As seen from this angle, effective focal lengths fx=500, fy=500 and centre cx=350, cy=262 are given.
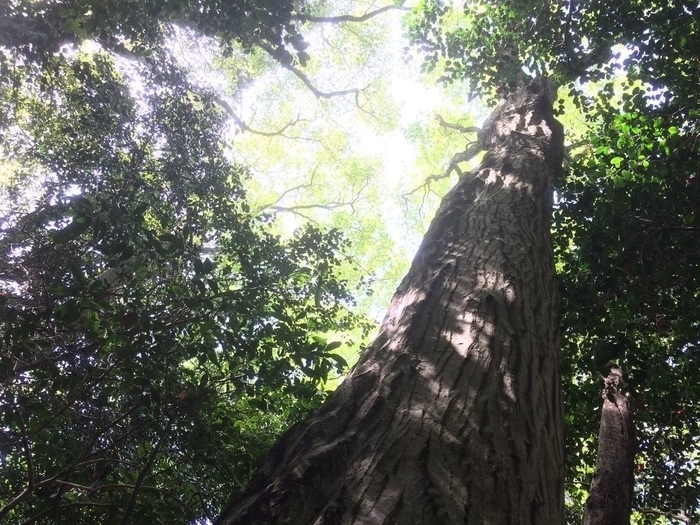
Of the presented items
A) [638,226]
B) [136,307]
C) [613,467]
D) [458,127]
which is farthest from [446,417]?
[458,127]

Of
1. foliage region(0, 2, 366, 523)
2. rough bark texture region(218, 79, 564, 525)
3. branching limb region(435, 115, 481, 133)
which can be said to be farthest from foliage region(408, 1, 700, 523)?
branching limb region(435, 115, 481, 133)

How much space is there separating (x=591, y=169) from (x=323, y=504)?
3944mm

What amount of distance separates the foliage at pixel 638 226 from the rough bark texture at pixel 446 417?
4.55 ft

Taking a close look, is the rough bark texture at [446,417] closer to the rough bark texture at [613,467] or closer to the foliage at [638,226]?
the foliage at [638,226]

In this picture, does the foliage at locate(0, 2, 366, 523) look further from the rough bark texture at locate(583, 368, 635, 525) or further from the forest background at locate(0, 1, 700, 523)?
the rough bark texture at locate(583, 368, 635, 525)

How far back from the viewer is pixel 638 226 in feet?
13.9

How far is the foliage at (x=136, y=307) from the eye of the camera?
2.90m

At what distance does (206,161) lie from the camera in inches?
263

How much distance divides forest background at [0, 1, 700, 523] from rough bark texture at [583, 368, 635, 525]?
25cm

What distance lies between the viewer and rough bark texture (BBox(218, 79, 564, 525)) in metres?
1.41

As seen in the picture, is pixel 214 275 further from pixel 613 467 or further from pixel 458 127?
pixel 458 127

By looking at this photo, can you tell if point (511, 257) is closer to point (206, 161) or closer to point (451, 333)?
point (451, 333)

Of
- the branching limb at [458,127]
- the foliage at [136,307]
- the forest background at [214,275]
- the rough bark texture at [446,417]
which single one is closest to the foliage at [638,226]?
the forest background at [214,275]

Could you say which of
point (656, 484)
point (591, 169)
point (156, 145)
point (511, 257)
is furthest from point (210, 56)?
point (656, 484)
